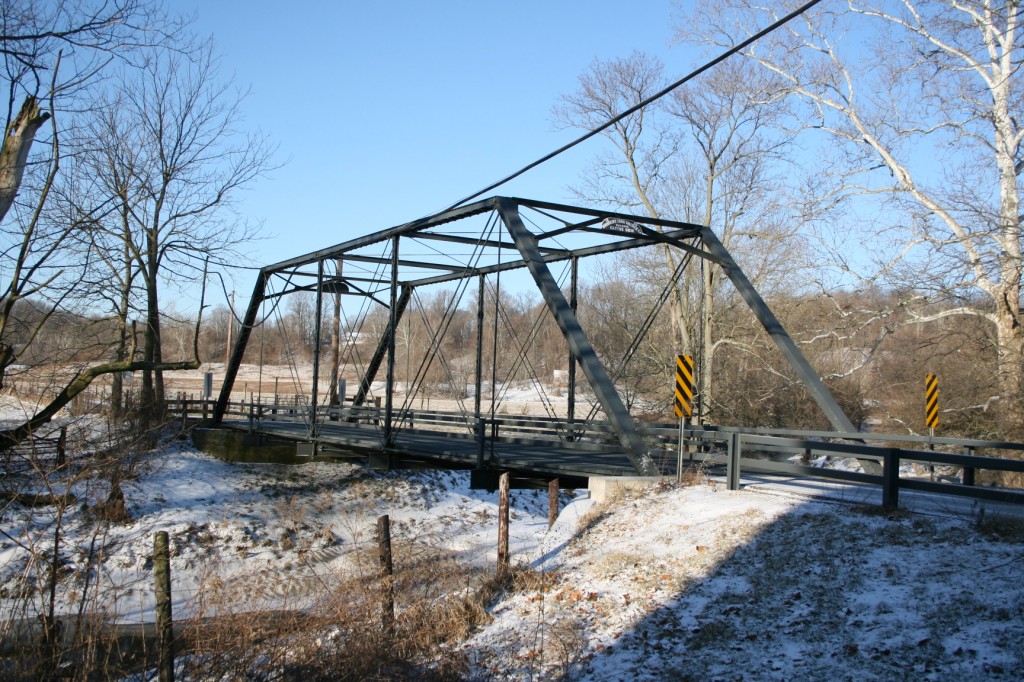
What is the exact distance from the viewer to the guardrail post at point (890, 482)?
10203mm

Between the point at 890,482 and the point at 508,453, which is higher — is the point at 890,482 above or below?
above

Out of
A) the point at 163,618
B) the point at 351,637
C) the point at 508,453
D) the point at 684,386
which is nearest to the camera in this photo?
the point at 163,618

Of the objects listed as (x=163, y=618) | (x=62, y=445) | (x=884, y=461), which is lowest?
(x=163, y=618)

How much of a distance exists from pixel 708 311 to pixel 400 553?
53.3ft

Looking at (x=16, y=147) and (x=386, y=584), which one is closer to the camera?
(x=16, y=147)

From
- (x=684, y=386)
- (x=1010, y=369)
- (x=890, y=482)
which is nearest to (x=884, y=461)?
(x=890, y=482)

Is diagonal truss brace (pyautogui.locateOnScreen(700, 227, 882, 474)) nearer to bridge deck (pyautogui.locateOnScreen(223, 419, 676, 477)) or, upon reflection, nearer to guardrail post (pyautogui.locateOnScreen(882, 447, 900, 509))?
bridge deck (pyautogui.locateOnScreen(223, 419, 676, 477))

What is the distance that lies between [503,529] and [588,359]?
308 cm

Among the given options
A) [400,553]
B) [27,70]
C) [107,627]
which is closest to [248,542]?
[400,553]

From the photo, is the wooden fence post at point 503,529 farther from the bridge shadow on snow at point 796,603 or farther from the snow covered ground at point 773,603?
the bridge shadow on snow at point 796,603

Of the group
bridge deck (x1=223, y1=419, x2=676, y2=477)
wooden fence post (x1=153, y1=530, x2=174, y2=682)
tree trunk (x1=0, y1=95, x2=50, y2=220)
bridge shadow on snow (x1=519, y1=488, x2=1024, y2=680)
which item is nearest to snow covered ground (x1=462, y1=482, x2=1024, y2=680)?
bridge shadow on snow (x1=519, y1=488, x2=1024, y2=680)

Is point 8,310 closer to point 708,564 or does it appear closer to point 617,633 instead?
point 617,633

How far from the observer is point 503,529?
13.1 meters

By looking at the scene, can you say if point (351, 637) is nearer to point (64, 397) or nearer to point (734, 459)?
point (64, 397)
